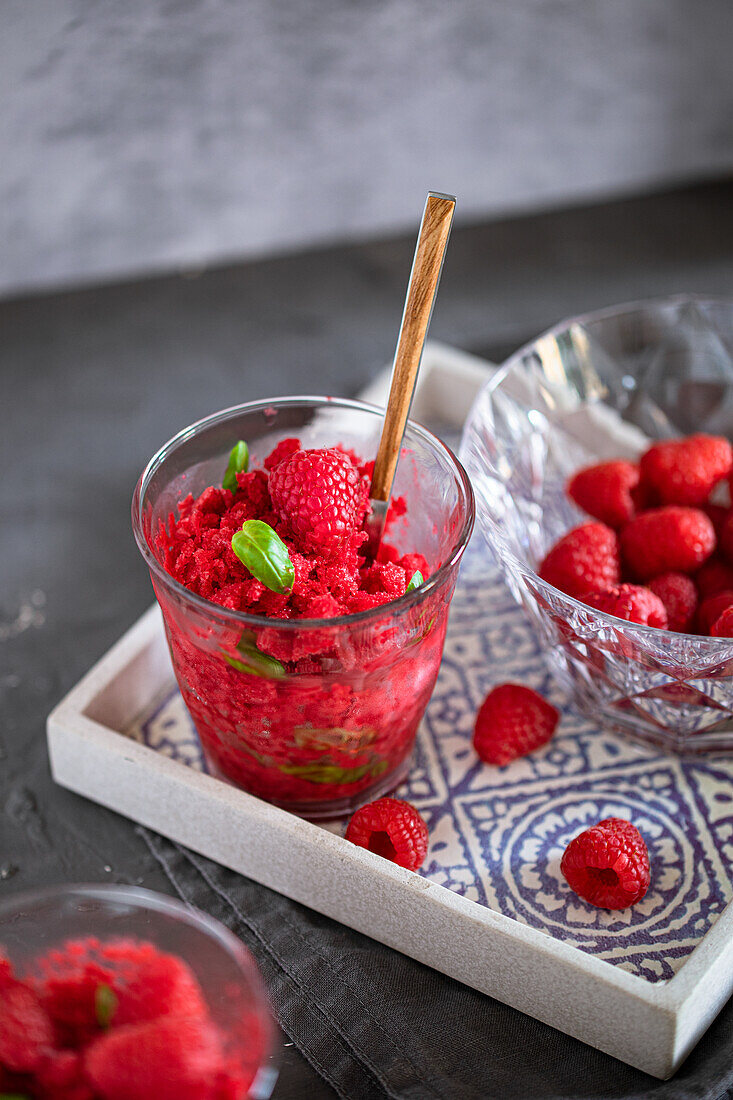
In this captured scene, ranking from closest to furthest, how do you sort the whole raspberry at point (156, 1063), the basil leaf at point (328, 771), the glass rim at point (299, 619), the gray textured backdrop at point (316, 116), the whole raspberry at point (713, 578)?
1. the whole raspberry at point (156, 1063)
2. the glass rim at point (299, 619)
3. the basil leaf at point (328, 771)
4. the whole raspberry at point (713, 578)
5. the gray textured backdrop at point (316, 116)

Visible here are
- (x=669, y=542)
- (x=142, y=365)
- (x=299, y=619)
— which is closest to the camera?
(x=299, y=619)

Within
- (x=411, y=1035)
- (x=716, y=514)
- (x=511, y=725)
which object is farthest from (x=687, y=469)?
(x=411, y=1035)

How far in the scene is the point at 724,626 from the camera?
85 cm

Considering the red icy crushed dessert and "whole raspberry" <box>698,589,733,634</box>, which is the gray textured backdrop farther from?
the red icy crushed dessert

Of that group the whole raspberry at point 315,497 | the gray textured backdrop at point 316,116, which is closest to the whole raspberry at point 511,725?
the whole raspberry at point 315,497

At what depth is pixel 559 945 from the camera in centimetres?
74

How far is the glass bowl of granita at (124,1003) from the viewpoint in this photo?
21.9 inches

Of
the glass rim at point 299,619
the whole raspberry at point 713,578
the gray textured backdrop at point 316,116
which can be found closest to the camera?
the glass rim at point 299,619

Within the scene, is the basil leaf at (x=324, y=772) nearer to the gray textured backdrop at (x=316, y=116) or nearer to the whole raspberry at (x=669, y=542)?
the whole raspberry at (x=669, y=542)

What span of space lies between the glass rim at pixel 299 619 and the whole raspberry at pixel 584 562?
15cm

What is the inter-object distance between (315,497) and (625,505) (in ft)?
1.18

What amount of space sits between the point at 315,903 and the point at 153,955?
0.24 meters

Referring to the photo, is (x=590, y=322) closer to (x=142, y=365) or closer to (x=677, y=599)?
(x=677, y=599)

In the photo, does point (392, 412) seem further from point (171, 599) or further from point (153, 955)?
point (153, 955)
